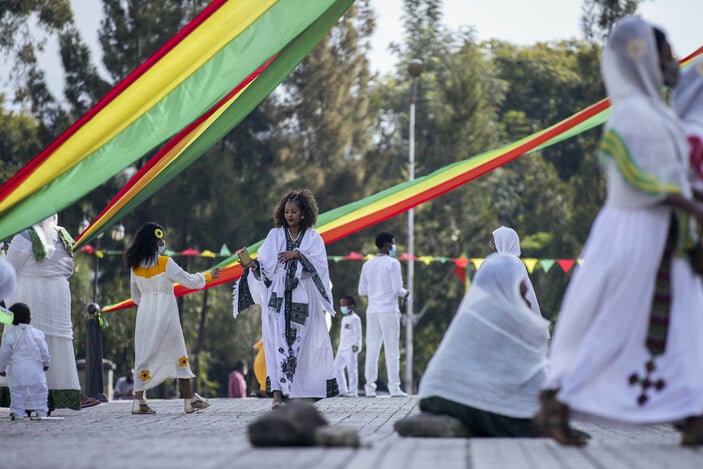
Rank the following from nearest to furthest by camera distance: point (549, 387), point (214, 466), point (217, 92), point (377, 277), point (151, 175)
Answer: point (214, 466), point (549, 387), point (217, 92), point (151, 175), point (377, 277)

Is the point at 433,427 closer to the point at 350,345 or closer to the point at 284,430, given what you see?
the point at 284,430

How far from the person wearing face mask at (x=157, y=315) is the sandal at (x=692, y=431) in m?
7.44

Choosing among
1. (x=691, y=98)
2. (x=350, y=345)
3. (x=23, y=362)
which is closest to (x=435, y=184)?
(x=23, y=362)

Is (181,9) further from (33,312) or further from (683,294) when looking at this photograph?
(683,294)

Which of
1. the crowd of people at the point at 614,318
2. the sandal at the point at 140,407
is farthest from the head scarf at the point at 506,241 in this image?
the sandal at the point at 140,407

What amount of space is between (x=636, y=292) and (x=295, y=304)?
6772 millimetres

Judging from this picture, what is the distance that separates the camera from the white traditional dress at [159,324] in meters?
14.0

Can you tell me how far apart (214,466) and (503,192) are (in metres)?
42.6

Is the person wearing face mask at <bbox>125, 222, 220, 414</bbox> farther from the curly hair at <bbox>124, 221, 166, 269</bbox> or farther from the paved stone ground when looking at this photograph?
the paved stone ground

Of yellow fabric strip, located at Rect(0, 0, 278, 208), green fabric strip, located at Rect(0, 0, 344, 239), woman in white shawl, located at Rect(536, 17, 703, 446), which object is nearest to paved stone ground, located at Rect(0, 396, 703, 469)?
woman in white shawl, located at Rect(536, 17, 703, 446)

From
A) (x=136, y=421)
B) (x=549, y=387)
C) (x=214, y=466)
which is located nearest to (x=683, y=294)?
(x=549, y=387)

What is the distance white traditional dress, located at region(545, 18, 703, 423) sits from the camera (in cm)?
726

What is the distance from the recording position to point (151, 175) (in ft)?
40.2

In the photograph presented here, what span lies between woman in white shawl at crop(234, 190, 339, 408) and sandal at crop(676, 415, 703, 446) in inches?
262
